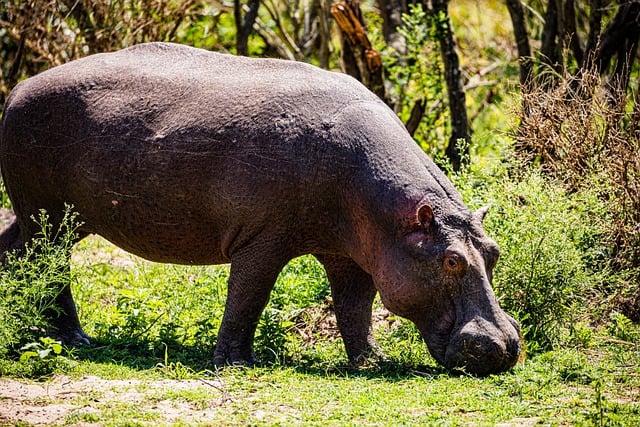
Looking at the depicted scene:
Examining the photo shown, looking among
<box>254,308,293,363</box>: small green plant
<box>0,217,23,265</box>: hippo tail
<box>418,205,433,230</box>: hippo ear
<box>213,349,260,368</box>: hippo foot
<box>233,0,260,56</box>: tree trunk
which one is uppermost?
<box>233,0,260,56</box>: tree trunk

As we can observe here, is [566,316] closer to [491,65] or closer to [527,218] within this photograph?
[527,218]

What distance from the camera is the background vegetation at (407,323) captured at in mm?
5953

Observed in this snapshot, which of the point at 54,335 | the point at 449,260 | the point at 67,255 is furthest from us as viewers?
the point at 54,335

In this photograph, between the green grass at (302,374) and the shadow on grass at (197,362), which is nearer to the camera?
the green grass at (302,374)

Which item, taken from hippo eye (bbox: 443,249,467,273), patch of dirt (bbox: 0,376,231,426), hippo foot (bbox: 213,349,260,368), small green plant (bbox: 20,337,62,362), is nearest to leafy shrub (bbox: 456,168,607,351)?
hippo eye (bbox: 443,249,467,273)

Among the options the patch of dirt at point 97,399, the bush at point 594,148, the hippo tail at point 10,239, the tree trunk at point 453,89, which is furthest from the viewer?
the tree trunk at point 453,89

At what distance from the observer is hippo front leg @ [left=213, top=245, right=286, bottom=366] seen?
21.5ft

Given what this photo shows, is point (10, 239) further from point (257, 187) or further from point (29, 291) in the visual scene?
point (257, 187)

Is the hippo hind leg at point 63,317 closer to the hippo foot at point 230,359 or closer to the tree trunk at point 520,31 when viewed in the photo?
the hippo foot at point 230,359

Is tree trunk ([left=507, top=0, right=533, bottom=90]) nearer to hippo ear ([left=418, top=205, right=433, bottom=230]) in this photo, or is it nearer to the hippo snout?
hippo ear ([left=418, top=205, right=433, bottom=230])

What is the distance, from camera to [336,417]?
5527 mm

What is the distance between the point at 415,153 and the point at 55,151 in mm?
2369

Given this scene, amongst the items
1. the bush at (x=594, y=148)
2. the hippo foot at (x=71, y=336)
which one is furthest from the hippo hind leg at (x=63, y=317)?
the bush at (x=594, y=148)

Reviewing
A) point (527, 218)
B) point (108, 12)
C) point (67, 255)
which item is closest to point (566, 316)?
point (527, 218)
